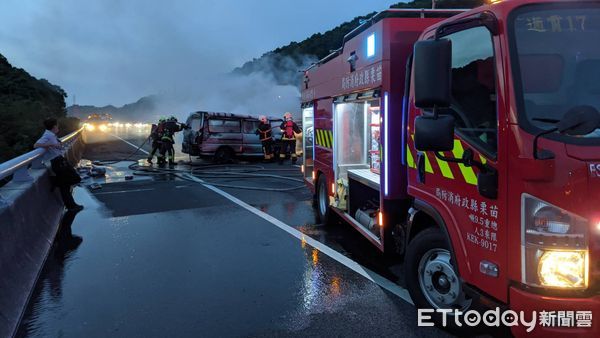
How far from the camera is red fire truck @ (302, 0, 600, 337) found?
2.48 meters

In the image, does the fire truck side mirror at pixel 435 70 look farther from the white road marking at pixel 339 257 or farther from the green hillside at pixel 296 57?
the green hillside at pixel 296 57

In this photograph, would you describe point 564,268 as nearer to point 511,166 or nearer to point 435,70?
point 511,166

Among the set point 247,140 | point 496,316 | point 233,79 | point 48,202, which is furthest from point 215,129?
point 233,79

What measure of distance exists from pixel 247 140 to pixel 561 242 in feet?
49.2

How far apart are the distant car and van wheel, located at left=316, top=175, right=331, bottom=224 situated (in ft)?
30.8

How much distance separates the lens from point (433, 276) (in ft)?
12.1

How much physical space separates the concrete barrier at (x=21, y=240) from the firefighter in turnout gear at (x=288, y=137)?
29.9 feet

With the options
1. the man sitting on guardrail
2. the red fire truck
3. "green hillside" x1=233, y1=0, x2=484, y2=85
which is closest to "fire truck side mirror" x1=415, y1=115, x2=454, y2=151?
the red fire truck

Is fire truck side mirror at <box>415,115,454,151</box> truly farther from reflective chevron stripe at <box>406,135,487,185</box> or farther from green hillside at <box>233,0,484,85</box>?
green hillside at <box>233,0,484,85</box>

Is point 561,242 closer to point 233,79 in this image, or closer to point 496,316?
point 496,316

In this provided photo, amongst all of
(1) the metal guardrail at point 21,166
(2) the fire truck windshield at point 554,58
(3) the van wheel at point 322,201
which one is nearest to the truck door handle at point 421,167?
(2) the fire truck windshield at point 554,58

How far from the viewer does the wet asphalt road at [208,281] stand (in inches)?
149

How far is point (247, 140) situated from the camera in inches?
672

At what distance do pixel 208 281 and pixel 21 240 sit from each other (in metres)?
2.04
